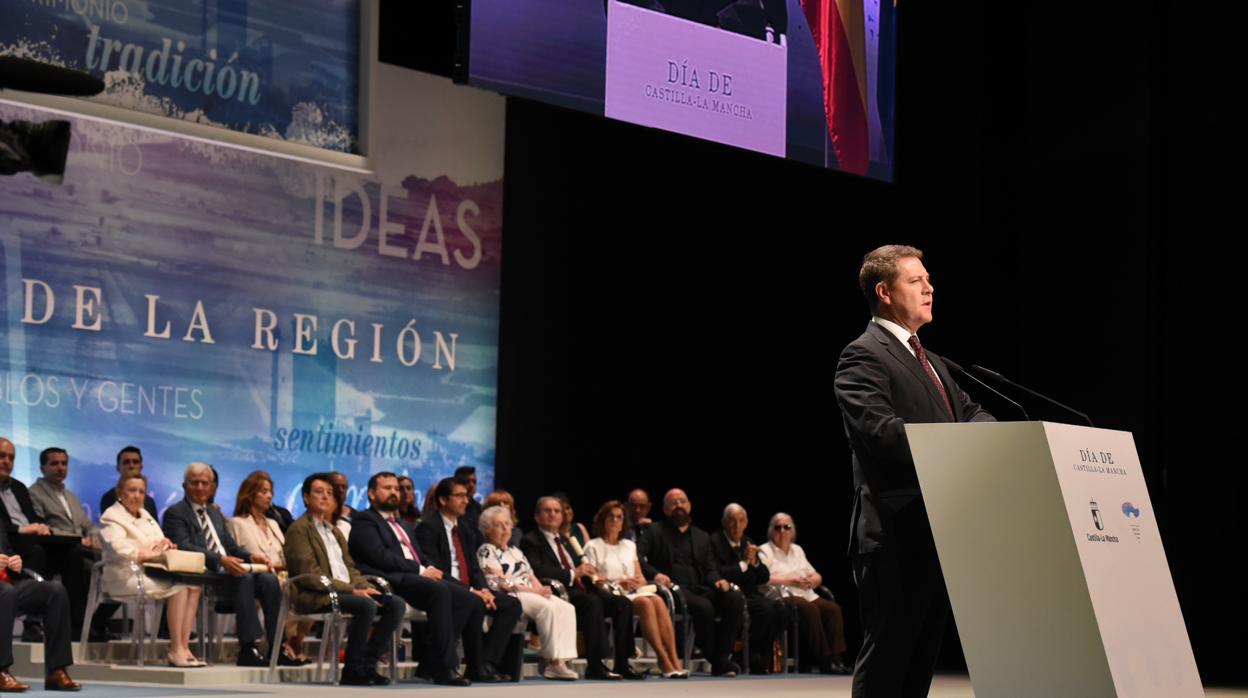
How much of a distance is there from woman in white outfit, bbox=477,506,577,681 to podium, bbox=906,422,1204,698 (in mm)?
4846

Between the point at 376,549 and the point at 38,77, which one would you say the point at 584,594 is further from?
the point at 38,77

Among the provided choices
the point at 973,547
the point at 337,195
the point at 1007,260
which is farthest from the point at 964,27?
the point at 973,547

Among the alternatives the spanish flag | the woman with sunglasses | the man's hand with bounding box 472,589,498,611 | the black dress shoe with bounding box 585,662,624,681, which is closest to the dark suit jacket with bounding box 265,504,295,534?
the man's hand with bounding box 472,589,498,611

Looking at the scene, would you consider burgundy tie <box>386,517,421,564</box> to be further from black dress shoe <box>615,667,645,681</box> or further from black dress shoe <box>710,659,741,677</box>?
black dress shoe <box>710,659,741,677</box>

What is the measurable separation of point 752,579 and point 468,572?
6.46 ft

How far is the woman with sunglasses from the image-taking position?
9008mm

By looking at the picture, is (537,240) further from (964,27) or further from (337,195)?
(964,27)

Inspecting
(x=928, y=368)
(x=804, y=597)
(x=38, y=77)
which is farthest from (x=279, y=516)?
(x=928, y=368)

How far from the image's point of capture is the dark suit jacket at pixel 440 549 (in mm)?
7539

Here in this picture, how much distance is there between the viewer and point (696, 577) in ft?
28.9

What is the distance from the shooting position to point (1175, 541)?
8.10 metres

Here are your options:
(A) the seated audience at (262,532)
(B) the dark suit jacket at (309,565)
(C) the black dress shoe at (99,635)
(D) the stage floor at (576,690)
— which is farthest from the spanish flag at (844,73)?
(C) the black dress shoe at (99,635)

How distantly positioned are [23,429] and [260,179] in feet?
6.58

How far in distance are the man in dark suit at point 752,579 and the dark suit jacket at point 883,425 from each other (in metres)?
5.68
